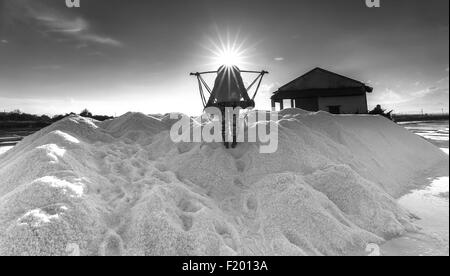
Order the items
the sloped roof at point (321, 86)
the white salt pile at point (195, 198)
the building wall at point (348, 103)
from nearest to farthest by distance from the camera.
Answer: the white salt pile at point (195, 198) → the sloped roof at point (321, 86) → the building wall at point (348, 103)

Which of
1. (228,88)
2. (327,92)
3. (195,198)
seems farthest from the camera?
(327,92)

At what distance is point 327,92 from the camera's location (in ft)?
56.0

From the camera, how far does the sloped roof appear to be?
660 inches

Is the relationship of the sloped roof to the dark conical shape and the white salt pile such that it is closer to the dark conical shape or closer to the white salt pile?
the white salt pile

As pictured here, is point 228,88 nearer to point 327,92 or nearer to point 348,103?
point 327,92

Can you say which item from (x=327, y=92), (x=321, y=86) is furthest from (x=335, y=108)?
(x=321, y=86)

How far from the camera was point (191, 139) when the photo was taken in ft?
25.2

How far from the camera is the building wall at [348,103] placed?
16969mm

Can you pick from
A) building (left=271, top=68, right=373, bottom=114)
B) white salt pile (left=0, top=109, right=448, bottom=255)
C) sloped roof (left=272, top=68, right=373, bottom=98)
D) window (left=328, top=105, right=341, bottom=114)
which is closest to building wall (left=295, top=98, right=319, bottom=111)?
building (left=271, top=68, right=373, bottom=114)

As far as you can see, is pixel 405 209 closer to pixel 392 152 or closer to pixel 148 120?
pixel 392 152

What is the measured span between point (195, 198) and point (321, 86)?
15.3 meters

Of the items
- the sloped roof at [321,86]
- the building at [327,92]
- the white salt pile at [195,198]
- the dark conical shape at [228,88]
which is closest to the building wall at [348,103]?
the building at [327,92]

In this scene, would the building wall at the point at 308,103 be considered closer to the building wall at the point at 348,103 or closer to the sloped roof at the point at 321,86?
the building wall at the point at 348,103

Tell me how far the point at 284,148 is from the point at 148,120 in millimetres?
5523
